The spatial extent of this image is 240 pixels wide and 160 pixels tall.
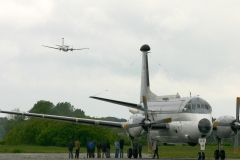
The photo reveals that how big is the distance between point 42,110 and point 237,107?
279 ft

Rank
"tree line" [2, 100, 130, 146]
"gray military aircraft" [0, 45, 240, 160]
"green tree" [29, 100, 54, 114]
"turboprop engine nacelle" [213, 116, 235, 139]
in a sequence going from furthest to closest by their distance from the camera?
"green tree" [29, 100, 54, 114] < "tree line" [2, 100, 130, 146] < "turboprop engine nacelle" [213, 116, 235, 139] < "gray military aircraft" [0, 45, 240, 160]

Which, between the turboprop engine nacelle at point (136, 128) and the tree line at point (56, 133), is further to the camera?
the tree line at point (56, 133)

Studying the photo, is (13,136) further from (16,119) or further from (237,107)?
(237,107)

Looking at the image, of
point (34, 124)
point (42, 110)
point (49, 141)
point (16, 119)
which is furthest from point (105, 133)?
point (16, 119)

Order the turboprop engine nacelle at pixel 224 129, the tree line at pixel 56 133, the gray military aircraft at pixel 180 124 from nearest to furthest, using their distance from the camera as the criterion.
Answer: the gray military aircraft at pixel 180 124 → the turboprop engine nacelle at pixel 224 129 → the tree line at pixel 56 133

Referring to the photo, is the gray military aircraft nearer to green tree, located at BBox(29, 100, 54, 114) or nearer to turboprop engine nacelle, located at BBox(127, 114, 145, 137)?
turboprop engine nacelle, located at BBox(127, 114, 145, 137)

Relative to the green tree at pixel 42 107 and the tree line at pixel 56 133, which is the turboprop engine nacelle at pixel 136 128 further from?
the green tree at pixel 42 107

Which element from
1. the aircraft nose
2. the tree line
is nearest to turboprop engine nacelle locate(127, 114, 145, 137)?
the aircraft nose

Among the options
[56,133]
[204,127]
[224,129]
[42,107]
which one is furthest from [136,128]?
[42,107]

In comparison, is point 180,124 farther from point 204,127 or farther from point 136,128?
point 136,128

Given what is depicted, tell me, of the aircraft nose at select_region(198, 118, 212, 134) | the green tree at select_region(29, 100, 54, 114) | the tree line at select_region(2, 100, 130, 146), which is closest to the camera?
the aircraft nose at select_region(198, 118, 212, 134)

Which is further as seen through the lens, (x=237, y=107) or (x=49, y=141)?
(x=49, y=141)

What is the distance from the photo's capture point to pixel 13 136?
8950 cm

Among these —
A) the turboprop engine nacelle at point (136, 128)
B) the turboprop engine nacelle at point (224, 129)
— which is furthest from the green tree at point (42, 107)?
the turboprop engine nacelle at point (224, 129)
